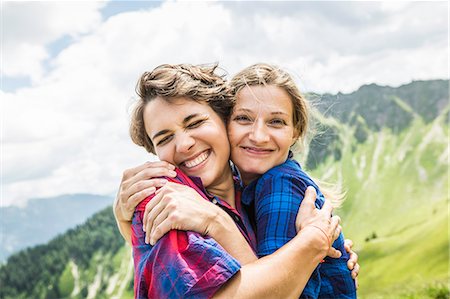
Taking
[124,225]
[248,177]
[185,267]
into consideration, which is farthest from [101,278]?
[185,267]

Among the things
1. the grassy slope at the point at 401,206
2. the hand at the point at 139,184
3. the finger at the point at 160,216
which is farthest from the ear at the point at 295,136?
the grassy slope at the point at 401,206

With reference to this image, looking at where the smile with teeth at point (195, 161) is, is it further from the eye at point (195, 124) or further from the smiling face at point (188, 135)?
the eye at point (195, 124)

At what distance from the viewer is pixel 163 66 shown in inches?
185

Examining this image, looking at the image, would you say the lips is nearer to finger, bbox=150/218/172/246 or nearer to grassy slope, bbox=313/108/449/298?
finger, bbox=150/218/172/246

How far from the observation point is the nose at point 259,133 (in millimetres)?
4852

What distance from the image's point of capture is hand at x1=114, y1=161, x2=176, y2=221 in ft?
13.3

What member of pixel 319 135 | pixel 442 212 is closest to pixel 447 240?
pixel 442 212

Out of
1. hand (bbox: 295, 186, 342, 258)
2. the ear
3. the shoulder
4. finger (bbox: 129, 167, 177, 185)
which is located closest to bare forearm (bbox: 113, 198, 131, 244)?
finger (bbox: 129, 167, 177, 185)

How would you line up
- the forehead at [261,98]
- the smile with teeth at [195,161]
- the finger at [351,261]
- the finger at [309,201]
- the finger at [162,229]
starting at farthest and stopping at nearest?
the forehead at [261,98], the finger at [351,261], the smile with teeth at [195,161], the finger at [309,201], the finger at [162,229]

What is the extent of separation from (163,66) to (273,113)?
43.3 inches

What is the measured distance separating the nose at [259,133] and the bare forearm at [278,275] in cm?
129

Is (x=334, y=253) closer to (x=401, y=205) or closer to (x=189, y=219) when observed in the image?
(x=189, y=219)

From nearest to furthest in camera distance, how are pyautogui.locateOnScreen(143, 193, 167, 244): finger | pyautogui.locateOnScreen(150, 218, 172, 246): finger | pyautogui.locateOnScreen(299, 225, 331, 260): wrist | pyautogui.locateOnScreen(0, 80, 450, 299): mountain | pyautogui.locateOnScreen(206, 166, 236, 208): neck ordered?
pyautogui.locateOnScreen(150, 218, 172, 246): finger → pyautogui.locateOnScreen(143, 193, 167, 244): finger → pyautogui.locateOnScreen(299, 225, 331, 260): wrist → pyautogui.locateOnScreen(206, 166, 236, 208): neck → pyautogui.locateOnScreen(0, 80, 450, 299): mountain

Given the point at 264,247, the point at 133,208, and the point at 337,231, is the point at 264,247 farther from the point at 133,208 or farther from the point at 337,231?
the point at 133,208
